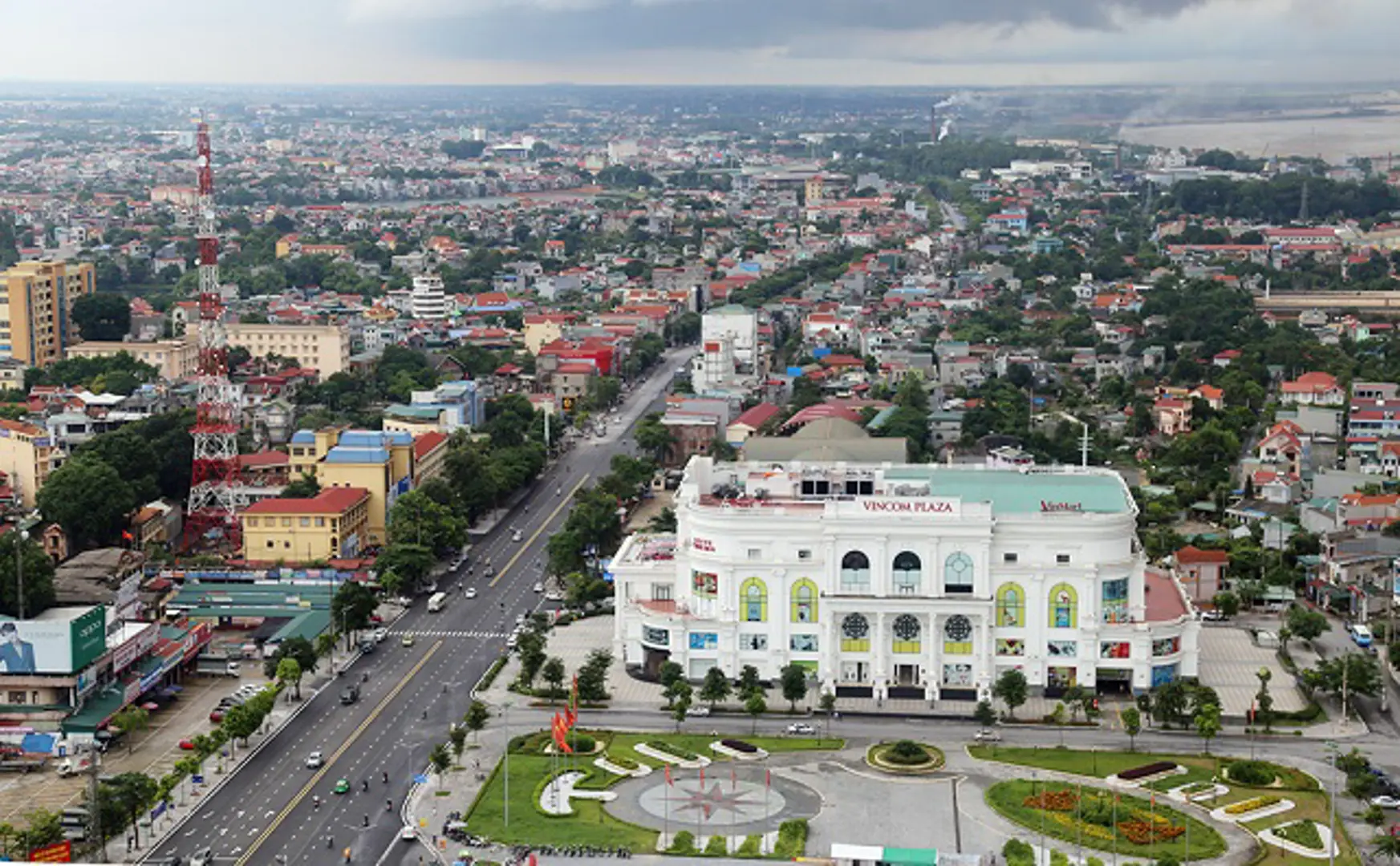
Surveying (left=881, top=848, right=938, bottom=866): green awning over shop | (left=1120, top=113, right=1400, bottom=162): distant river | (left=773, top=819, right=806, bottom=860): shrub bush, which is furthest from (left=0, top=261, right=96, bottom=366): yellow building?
(left=1120, top=113, right=1400, bottom=162): distant river

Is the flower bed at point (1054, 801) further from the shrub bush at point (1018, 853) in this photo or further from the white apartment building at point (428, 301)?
the white apartment building at point (428, 301)

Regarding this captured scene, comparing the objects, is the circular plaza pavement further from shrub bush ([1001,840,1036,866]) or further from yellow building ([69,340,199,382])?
yellow building ([69,340,199,382])

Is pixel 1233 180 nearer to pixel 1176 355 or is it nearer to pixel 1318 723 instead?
pixel 1176 355

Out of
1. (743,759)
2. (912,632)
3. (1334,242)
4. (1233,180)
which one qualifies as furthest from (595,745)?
(1233,180)

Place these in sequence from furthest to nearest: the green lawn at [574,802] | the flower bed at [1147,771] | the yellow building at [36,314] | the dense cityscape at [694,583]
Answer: the yellow building at [36,314] → the flower bed at [1147,771] → the dense cityscape at [694,583] → the green lawn at [574,802]

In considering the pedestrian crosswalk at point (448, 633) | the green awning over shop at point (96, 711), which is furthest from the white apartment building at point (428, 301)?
the green awning over shop at point (96, 711)

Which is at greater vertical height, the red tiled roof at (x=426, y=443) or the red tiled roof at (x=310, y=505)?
the red tiled roof at (x=426, y=443)
